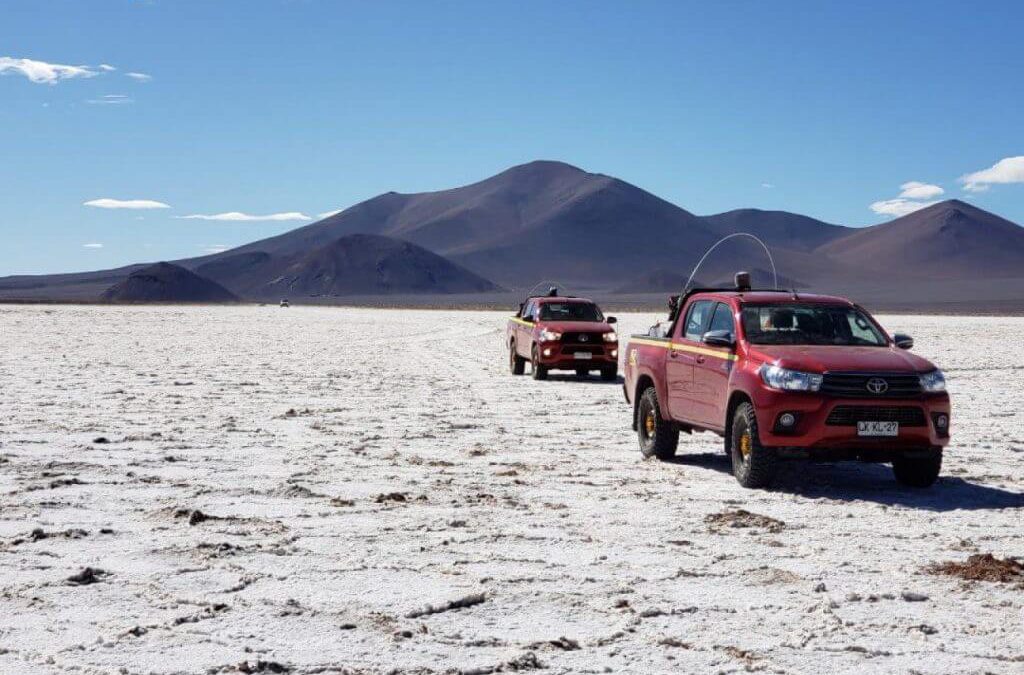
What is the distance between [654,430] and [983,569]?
18.9 feet

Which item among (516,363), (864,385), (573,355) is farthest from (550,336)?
(864,385)

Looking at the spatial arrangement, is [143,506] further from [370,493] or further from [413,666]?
[413,666]

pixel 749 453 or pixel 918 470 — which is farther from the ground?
pixel 749 453

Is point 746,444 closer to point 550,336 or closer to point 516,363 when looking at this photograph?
point 550,336

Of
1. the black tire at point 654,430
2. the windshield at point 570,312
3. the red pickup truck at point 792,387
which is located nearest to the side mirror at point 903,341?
the red pickup truck at point 792,387

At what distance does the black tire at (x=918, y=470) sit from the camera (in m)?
11.5

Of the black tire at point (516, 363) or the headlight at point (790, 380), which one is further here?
the black tire at point (516, 363)

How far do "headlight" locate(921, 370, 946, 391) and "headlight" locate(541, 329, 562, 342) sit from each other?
1504cm

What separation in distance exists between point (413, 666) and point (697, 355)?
23.7 feet

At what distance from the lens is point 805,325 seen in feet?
41.2

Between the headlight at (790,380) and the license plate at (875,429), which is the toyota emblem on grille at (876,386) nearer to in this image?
the license plate at (875,429)

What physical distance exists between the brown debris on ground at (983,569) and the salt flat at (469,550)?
0.74 ft

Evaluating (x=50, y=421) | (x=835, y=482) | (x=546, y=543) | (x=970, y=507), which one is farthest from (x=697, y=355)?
(x=50, y=421)

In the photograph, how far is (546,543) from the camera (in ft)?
29.7
